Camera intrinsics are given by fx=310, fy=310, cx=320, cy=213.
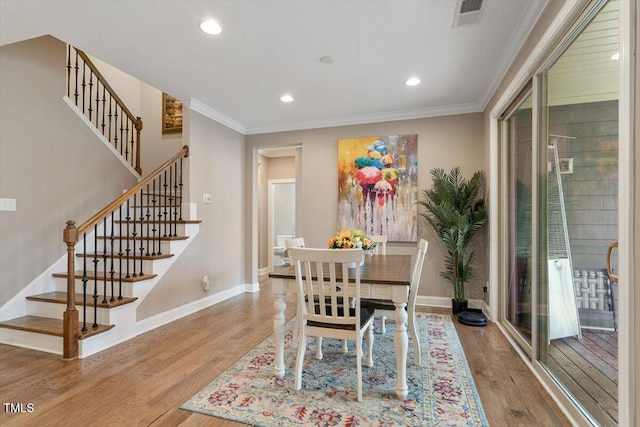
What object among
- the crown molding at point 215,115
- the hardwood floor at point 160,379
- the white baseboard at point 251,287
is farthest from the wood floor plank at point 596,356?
the crown molding at point 215,115

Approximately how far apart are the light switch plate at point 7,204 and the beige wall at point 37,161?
0.04 m

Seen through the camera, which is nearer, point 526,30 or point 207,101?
point 526,30

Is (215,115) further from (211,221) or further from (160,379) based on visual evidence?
(160,379)

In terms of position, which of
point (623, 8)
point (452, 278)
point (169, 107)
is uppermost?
point (169, 107)

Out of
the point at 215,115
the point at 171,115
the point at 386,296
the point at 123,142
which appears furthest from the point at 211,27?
the point at 123,142

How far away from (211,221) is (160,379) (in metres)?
2.31

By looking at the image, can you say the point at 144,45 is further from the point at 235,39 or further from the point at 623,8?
the point at 623,8

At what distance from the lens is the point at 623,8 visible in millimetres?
1211

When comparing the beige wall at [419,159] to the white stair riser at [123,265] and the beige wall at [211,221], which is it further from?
the white stair riser at [123,265]

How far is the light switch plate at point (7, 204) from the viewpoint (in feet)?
9.51

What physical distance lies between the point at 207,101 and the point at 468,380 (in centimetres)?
393

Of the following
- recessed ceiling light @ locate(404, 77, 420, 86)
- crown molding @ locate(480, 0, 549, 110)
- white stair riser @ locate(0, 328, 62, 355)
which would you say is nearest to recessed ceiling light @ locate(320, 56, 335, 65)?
recessed ceiling light @ locate(404, 77, 420, 86)

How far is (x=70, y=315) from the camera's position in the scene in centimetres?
250

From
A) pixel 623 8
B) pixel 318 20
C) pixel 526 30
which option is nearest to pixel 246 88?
pixel 318 20
